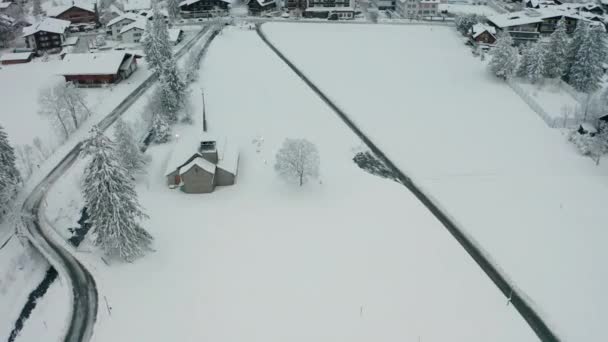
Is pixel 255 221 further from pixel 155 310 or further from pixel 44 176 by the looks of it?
pixel 44 176

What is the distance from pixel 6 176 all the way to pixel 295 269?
2439 centimetres

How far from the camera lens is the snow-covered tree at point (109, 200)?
31.2 meters

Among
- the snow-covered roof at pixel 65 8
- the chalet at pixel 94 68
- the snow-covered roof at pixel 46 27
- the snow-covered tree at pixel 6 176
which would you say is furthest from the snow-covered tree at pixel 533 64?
the snow-covered roof at pixel 65 8

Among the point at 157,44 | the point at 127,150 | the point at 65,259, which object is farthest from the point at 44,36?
the point at 65,259

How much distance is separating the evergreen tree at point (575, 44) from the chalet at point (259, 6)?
65.3m

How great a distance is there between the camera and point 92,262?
33.0 m

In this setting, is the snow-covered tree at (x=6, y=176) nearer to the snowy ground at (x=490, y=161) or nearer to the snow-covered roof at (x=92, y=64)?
the snow-covered roof at (x=92, y=64)

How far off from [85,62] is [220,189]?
37.8m

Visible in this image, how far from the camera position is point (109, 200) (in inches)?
1244

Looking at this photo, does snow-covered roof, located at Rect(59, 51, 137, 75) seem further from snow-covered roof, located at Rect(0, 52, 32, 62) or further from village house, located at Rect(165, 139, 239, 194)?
village house, located at Rect(165, 139, 239, 194)

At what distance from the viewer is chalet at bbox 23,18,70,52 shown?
7888cm

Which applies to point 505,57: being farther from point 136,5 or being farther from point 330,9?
point 136,5

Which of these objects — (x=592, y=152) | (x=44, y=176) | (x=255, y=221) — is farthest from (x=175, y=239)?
(x=592, y=152)

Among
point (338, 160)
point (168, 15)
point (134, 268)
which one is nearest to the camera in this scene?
point (134, 268)
